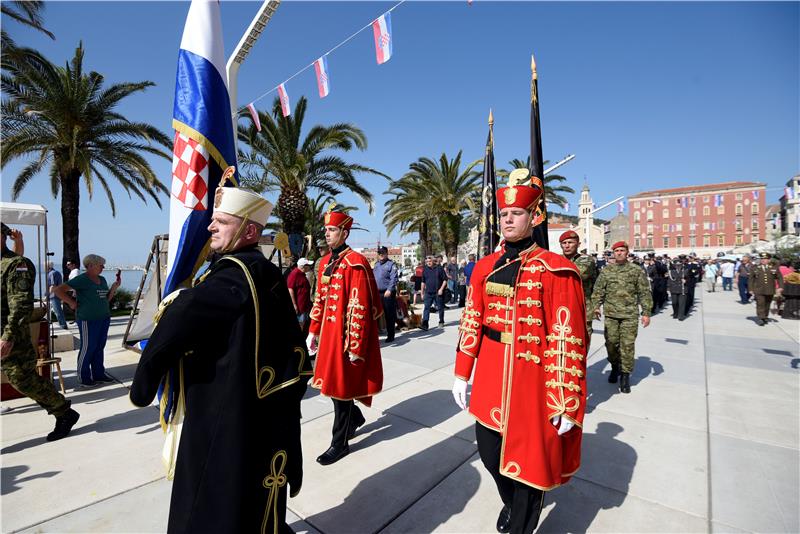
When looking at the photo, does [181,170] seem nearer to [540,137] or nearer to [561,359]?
[561,359]

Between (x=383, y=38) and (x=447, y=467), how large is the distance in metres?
6.83

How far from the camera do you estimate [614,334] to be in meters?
5.55

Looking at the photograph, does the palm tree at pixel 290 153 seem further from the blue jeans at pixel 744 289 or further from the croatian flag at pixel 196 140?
the blue jeans at pixel 744 289

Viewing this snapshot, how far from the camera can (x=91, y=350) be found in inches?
219

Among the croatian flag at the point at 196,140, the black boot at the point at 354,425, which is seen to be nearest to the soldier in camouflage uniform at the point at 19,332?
the croatian flag at the point at 196,140

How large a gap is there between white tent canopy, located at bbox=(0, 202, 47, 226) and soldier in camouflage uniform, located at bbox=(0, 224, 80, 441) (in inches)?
72.8

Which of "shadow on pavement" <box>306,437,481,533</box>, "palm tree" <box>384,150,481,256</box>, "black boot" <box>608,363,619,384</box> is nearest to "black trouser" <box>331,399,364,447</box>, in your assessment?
"shadow on pavement" <box>306,437,481,533</box>

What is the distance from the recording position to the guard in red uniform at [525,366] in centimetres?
212

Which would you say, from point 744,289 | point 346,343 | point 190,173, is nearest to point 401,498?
point 346,343

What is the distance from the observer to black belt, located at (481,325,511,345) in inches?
91.9

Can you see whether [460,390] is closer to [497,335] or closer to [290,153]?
[497,335]

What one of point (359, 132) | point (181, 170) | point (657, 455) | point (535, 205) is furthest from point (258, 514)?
point (359, 132)

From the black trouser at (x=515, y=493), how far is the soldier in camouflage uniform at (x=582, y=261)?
2.97m

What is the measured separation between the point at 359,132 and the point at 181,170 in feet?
42.2
